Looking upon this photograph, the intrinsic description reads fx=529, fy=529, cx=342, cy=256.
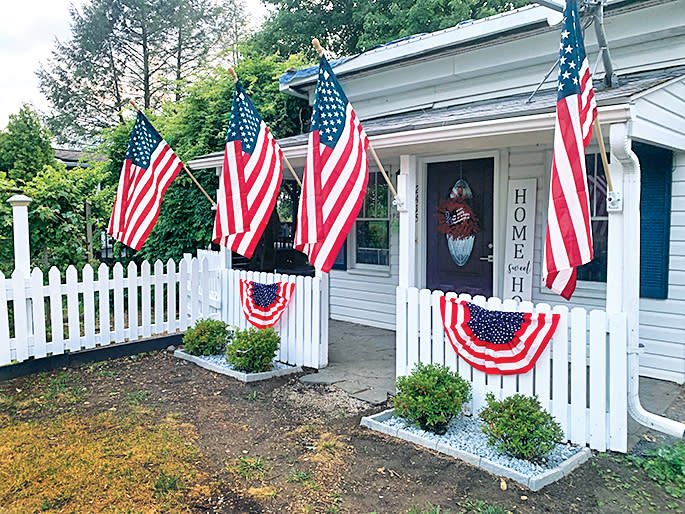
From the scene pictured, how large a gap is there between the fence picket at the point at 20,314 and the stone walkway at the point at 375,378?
3.03m

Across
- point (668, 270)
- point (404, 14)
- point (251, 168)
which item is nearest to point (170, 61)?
point (404, 14)

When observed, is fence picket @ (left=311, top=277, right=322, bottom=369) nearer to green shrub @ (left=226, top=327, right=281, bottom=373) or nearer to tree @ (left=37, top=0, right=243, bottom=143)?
green shrub @ (left=226, top=327, right=281, bottom=373)

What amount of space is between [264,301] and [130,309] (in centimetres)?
183

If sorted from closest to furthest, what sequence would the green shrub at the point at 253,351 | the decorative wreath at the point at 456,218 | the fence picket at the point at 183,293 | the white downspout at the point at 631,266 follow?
the white downspout at the point at 631,266
the green shrub at the point at 253,351
the decorative wreath at the point at 456,218
the fence picket at the point at 183,293

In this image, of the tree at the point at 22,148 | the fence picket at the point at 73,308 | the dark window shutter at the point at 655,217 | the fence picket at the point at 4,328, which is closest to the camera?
the dark window shutter at the point at 655,217

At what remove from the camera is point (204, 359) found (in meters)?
6.20

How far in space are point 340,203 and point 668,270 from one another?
136 inches

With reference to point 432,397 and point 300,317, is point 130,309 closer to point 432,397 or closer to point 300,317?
point 300,317

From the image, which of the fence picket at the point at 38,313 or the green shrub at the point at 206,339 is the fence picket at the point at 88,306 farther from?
the green shrub at the point at 206,339

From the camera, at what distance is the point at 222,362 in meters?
6.08

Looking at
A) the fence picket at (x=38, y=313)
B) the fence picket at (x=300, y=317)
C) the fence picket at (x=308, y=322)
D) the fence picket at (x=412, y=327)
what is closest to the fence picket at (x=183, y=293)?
the fence picket at (x=38, y=313)

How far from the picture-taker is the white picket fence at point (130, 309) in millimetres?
5680

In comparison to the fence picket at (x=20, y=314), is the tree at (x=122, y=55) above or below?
above

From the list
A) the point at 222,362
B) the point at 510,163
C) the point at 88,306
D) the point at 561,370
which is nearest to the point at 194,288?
the point at 88,306
